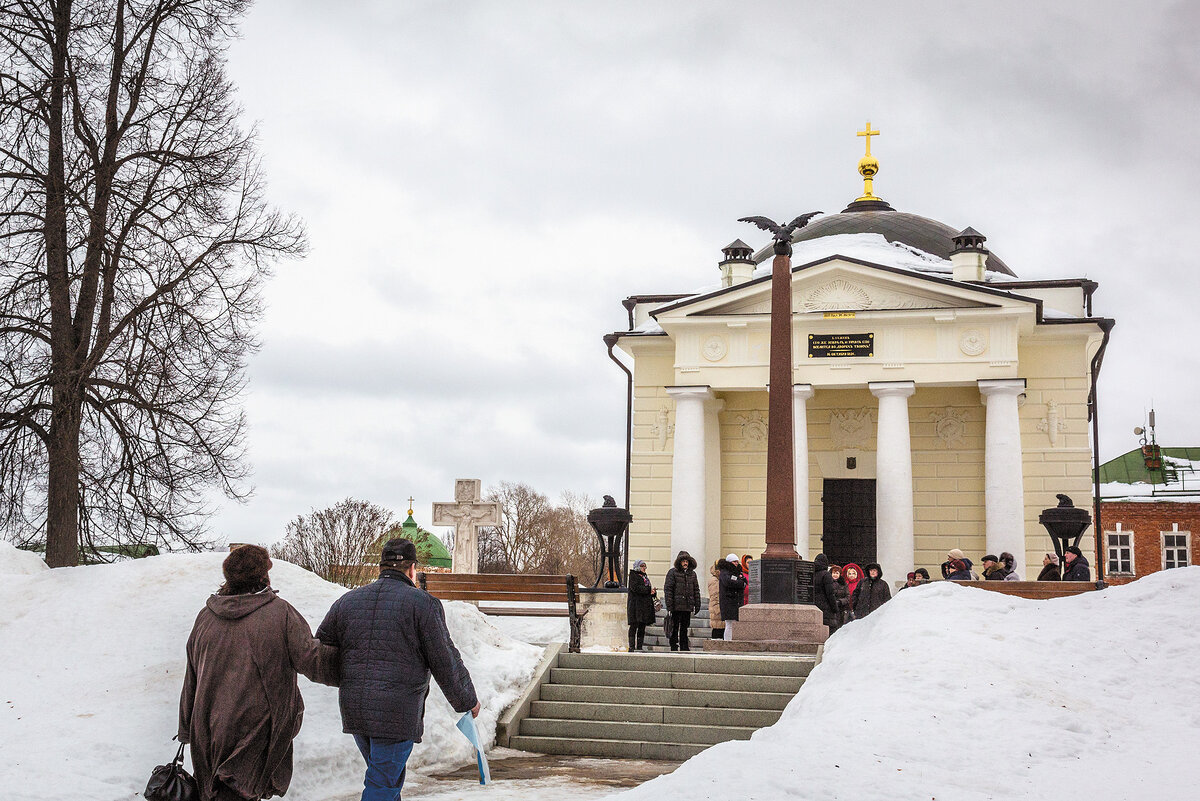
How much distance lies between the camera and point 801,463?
24094mm

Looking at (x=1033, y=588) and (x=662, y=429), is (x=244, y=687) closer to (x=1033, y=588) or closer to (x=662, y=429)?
(x=1033, y=588)

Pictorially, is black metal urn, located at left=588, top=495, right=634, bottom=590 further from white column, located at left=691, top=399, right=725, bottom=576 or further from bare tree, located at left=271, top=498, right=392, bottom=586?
A: bare tree, located at left=271, top=498, right=392, bottom=586

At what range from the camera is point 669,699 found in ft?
38.3

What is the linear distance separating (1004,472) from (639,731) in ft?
47.2

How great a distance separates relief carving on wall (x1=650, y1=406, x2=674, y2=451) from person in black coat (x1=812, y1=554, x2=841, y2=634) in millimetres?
8653

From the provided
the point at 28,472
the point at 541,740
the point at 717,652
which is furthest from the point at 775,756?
the point at 28,472

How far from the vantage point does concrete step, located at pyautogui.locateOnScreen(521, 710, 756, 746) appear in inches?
426

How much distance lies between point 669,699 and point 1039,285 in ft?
59.5

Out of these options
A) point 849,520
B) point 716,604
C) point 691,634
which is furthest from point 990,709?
point 849,520

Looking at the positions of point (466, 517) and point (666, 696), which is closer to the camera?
point (666, 696)

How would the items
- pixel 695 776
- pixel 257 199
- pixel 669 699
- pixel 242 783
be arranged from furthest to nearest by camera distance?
pixel 257 199, pixel 669 699, pixel 695 776, pixel 242 783

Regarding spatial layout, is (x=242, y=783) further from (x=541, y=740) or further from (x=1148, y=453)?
(x=1148, y=453)

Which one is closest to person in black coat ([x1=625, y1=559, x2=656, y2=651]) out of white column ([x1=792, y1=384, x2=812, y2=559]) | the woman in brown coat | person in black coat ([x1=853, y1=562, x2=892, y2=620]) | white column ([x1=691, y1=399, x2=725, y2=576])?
person in black coat ([x1=853, y1=562, x2=892, y2=620])

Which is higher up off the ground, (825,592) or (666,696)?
(825,592)
